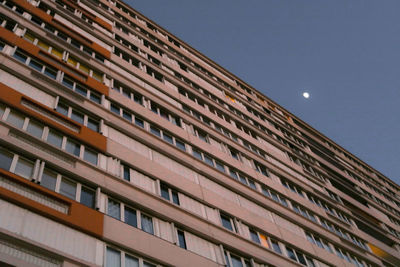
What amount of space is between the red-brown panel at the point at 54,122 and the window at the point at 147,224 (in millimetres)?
3853

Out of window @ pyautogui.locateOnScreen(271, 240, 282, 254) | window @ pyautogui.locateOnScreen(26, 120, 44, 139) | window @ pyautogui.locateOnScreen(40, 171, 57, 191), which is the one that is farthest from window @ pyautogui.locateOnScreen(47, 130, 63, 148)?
window @ pyautogui.locateOnScreen(271, 240, 282, 254)

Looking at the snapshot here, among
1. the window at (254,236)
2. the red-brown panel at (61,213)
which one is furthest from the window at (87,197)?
the window at (254,236)

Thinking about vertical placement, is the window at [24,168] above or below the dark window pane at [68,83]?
below

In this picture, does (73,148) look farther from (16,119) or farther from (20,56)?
(20,56)

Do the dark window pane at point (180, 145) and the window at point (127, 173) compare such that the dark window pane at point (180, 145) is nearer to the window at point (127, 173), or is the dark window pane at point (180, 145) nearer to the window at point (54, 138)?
the window at point (127, 173)

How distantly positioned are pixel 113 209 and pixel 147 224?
1.75m

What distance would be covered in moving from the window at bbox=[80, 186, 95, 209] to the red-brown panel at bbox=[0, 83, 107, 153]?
277cm

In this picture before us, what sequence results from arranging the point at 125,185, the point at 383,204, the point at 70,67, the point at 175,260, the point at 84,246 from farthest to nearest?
the point at 383,204, the point at 70,67, the point at 125,185, the point at 175,260, the point at 84,246

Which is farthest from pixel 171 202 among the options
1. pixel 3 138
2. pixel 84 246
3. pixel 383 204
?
pixel 383 204

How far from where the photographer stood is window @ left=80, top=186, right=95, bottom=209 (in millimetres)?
15452

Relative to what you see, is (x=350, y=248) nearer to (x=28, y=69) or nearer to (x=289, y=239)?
(x=289, y=239)

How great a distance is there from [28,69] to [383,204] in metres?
49.9

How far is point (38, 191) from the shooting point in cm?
1371

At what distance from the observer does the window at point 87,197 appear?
15452 mm
